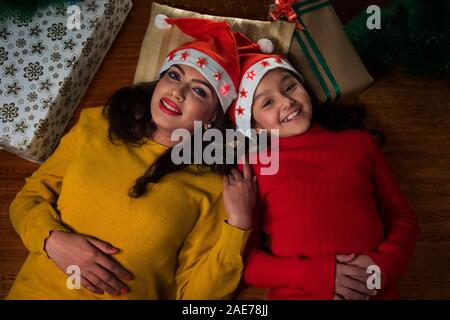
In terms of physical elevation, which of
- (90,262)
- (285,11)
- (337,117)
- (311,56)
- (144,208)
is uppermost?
(285,11)

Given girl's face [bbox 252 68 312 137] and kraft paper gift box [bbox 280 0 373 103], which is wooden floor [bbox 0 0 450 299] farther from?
girl's face [bbox 252 68 312 137]

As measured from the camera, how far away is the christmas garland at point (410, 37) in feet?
4.82

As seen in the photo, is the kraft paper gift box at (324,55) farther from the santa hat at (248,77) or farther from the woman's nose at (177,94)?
the woman's nose at (177,94)

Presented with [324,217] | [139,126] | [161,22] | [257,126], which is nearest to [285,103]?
[257,126]

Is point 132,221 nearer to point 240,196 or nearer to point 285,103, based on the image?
point 240,196

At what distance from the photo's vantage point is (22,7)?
143cm

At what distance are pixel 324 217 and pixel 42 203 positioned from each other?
852 millimetres

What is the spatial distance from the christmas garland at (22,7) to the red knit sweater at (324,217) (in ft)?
3.08

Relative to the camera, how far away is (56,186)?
1.34 m

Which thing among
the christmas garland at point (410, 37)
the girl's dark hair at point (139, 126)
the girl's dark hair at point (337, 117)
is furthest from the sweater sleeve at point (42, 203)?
the christmas garland at point (410, 37)

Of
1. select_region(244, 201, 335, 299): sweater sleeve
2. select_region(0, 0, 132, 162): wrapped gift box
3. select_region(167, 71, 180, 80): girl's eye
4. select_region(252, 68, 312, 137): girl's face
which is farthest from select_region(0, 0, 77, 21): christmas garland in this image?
select_region(244, 201, 335, 299): sweater sleeve

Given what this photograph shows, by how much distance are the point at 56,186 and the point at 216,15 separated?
0.93 m
